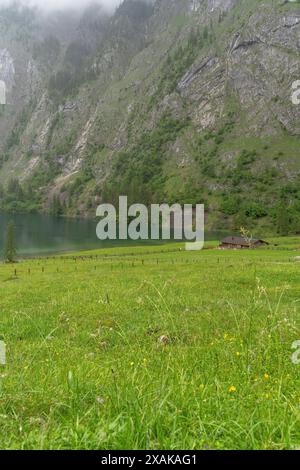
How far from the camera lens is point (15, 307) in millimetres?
22844

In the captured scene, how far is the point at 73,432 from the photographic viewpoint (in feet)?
12.4

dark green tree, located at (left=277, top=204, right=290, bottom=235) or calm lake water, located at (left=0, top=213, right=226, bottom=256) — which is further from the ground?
dark green tree, located at (left=277, top=204, right=290, bottom=235)

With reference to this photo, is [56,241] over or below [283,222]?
below

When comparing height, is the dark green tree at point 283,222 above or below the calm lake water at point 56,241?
above

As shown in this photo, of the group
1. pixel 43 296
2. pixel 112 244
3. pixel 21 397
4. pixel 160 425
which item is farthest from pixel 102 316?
pixel 112 244

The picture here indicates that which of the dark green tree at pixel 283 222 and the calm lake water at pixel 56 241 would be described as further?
the dark green tree at pixel 283 222

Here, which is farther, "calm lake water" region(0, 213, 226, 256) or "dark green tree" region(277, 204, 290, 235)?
"dark green tree" region(277, 204, 290, 235)

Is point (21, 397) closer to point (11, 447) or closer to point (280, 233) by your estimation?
point (11, 447)

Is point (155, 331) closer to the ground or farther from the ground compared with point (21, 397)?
closer to the ground

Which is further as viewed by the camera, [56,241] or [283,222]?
[283,222]
